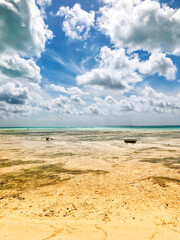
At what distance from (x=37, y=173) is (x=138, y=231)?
23.2 ft

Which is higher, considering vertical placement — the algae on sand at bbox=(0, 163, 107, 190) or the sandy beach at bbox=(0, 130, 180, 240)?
the sandy beach at bbox=(0, 130, 180, 240)

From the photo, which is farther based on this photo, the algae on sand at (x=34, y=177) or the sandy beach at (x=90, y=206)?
the algae on sand at (x=34, y=177)

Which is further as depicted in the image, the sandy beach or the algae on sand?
the algae on sand

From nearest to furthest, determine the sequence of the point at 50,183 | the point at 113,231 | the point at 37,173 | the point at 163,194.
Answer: the point at 113,231 → the point at 163,194 → the point at 50,183 → the point at 37,173

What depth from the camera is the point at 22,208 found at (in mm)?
5121

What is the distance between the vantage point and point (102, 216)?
4602 mm

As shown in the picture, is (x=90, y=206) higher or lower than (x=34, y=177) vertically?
higher

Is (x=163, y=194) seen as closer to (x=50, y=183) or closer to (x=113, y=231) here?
(x=113, y=231)

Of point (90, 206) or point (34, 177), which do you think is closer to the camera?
point (90, 206)

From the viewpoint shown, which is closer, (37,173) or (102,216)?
(102,216)

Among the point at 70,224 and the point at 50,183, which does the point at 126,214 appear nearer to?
the point at 70,224

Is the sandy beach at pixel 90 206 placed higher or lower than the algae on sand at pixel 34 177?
higher

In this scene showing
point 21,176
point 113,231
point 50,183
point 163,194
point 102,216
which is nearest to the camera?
point 113,231

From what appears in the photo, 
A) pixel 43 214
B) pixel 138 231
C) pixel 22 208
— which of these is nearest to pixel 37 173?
pixel 22 208
